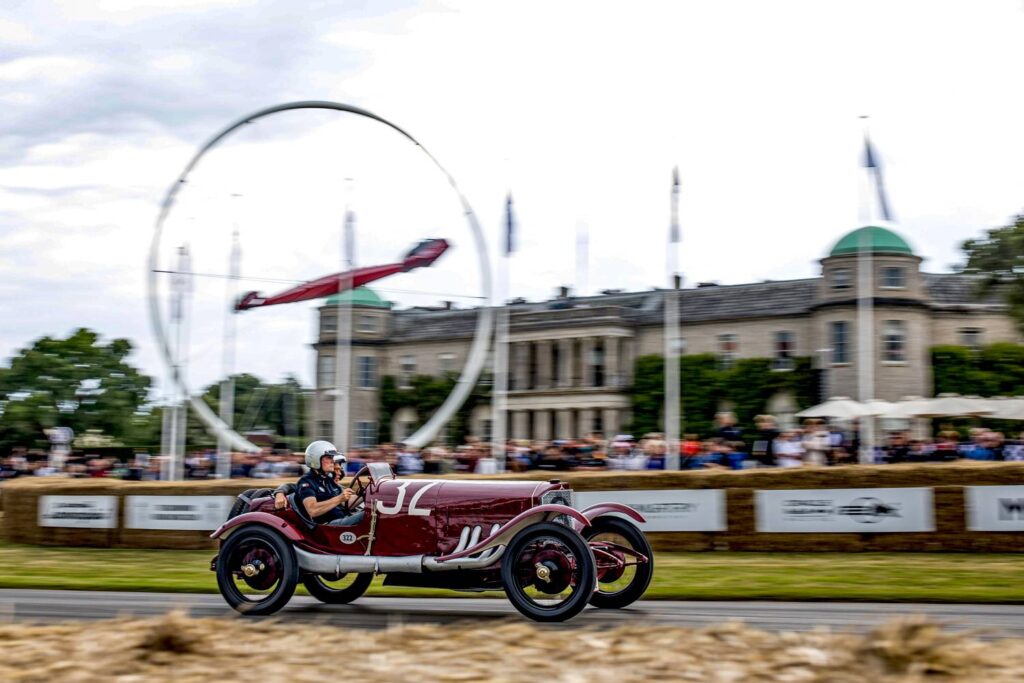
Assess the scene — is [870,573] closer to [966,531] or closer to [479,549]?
[966,531]

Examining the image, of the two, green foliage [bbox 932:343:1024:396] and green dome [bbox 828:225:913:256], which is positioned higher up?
green dome [bbox 828:225:913:256]

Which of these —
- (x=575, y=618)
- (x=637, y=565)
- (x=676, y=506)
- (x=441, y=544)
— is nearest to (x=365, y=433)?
(x=676, y=506)

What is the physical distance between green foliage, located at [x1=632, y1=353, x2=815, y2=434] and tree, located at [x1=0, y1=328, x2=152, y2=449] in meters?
33.0

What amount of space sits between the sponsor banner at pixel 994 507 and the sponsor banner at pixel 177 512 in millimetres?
11978

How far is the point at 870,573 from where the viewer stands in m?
15.0

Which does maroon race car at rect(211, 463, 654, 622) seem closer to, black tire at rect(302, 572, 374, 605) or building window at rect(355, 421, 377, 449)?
black tire at rect(302, 572, 374, 605)

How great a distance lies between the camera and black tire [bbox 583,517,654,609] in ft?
36.7

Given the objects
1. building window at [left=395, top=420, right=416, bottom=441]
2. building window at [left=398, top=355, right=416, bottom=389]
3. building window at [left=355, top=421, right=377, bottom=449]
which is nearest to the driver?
building window at [left=355, top=421, right=377, bottom=449]

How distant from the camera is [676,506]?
19.3 meters

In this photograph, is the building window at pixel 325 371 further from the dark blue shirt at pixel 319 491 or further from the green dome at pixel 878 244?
the dark blue shirt at pixel 319 491

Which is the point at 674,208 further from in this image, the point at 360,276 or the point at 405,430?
the point at 405,430

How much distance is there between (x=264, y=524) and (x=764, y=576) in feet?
20.6

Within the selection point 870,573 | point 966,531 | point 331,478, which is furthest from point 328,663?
point 966,531

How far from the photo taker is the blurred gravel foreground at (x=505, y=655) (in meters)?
7.03
